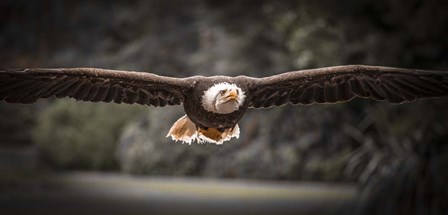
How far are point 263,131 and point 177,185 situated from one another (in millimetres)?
1875

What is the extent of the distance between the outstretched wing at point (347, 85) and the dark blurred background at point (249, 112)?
132 inches

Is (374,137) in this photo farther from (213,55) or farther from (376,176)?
(213,55)

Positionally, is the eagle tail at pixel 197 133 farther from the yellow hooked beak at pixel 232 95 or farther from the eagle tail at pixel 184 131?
the yellow hooked beak at pixel 232 95

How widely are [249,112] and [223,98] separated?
682 centimetres

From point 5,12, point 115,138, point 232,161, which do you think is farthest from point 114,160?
point 5,12

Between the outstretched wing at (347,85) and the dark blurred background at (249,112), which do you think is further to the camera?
the dark blurred background at (249,112)

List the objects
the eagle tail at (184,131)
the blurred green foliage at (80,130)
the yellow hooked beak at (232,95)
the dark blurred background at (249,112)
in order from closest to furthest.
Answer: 1. the yellow hooked beak at (232,95)
2. the eagle tail at (184,131)
3. the dark blurred background at (249,112)
4. the blurred green foliage at (80,130)

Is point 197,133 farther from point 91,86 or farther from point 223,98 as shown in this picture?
point 91,86

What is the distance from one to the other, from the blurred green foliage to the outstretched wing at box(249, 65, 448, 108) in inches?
324

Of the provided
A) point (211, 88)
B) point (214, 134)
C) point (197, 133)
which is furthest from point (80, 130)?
point (211, 88)

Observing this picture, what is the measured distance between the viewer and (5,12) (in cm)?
676

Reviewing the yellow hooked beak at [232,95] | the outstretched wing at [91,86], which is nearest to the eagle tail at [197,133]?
the outstretched wing at [91,86]

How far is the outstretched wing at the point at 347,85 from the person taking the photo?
255cm

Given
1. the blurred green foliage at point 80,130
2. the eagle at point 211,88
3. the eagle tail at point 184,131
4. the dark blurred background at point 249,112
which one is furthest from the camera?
the blurred green foliage at point 80,130
